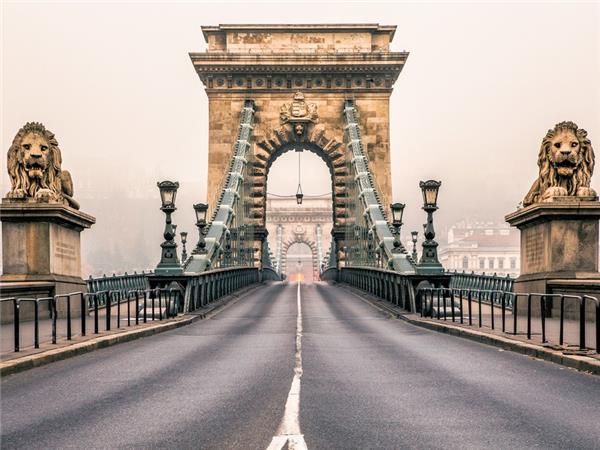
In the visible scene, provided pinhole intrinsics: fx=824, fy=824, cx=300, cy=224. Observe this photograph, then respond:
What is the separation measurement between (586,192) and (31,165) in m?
13.3

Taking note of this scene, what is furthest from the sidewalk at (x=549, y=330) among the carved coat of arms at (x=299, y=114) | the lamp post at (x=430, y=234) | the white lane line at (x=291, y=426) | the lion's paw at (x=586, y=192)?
the carved coat of arms at (x=299, y=114)

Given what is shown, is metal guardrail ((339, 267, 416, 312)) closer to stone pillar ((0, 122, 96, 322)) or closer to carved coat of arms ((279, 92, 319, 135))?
stone pillar ((0, 122, 96, 322))

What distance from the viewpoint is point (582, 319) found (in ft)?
39.9

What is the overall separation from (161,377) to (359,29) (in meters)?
48.3

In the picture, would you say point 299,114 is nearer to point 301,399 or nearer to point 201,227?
point 201,227

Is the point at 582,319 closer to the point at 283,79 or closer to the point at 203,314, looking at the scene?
→ the point at 203,314

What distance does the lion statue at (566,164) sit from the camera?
19828 mm

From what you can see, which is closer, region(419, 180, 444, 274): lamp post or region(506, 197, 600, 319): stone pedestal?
region(506, 197, 600, 319): stone pedestal

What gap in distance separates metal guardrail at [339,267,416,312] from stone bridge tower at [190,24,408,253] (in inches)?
548

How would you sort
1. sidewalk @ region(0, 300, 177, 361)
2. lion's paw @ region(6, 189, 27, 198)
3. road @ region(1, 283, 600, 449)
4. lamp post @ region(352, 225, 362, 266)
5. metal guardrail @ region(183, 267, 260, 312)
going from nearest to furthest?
road @ region(1, 283, 600, 449) < sidewalk @ region(0, 300, 177, 361) < lion's paw @ region(6, 189, 27, 198) < metal guardrail @ region(183, 267, 260, 312) < lamp post @ region(352, 225, 362, 266)

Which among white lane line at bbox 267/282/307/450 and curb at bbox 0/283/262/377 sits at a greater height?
white lane line at bbox 267/282/307/450

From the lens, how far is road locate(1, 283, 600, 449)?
22.6ft

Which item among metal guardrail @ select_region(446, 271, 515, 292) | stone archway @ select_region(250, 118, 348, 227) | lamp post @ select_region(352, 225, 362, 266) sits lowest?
metal guardrail @ select_region(446, 271, 515, 292)

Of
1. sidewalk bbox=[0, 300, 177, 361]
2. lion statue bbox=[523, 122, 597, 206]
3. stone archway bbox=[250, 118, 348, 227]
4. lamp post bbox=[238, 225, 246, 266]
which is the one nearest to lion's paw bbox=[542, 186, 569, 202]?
lion statue bbox=[523, 122, 597, 206]
